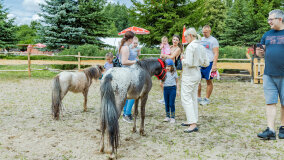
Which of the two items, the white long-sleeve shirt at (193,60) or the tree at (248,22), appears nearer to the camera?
the white long-sleeve shirt at (193,60)

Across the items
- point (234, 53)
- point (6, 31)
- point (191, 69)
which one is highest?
point (6, 31)

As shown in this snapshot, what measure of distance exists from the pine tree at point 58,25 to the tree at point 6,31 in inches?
76.8

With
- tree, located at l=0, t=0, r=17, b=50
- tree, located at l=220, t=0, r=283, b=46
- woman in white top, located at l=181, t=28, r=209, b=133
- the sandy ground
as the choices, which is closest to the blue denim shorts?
the sandy ground

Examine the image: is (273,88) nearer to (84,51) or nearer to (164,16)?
(164,16)

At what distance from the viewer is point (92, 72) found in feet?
19.9

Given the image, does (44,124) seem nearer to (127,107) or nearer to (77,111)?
(77,111)

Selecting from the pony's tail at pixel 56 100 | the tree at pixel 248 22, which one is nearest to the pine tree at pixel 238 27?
the tree at pixel 248 22

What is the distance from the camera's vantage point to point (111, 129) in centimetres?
311

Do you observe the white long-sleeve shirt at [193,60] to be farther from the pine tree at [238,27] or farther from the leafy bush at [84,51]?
the pine tree at [238,27]

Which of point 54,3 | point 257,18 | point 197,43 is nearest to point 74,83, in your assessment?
point 197,43

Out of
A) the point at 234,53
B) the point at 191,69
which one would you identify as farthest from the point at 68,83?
the point at 234,53

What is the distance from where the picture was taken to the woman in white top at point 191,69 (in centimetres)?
405

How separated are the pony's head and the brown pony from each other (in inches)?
86.8

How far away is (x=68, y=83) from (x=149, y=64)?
2.28 m
